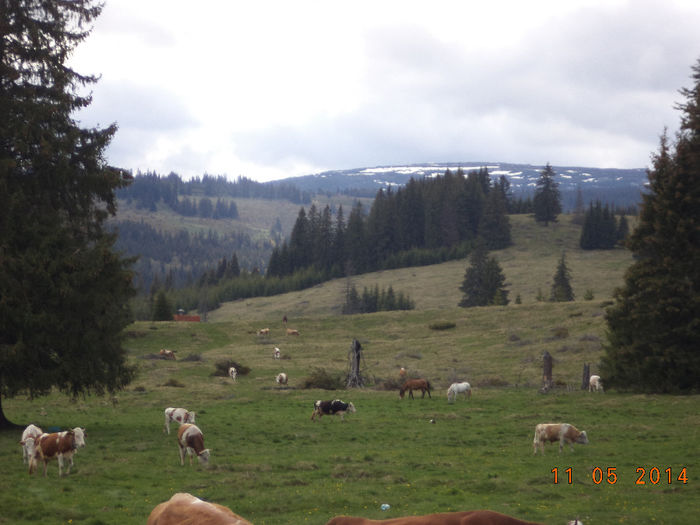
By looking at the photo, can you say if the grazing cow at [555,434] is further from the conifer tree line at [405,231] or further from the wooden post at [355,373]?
the conifer tree line at [405,231]

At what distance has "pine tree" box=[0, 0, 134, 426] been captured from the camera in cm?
2073

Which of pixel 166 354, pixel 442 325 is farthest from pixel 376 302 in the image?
pixel 166 354

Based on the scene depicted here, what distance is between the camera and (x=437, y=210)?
153500 mm

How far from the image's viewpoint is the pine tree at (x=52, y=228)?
2073cm

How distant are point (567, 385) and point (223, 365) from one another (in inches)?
1040

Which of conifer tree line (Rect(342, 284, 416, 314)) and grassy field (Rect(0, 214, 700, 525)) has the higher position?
grassy field (Rect(0, 214, 700, 525))

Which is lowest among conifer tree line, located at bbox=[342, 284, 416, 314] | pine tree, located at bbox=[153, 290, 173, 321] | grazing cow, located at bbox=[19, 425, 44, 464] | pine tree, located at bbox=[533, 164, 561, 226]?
conifer tree line, located at bbox=[342, 284, 416, 314]

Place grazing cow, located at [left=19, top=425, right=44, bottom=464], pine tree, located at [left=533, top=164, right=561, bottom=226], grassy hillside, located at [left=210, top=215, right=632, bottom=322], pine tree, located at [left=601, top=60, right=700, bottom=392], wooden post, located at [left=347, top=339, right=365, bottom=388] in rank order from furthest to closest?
pine tree, located at [left=533, top=164, right=561, bottom=226], grassy hillside, located at [left=210, top=215, right=632, bottom=322], wooden post, located at [left=347, top=339, right=365, bottom=388], pine tree, located at [left=601, top=60, right=700, bottom=392], grazing cow, located at [left=19, top=425, right=44, bottom=464]

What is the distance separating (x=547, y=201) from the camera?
152875mm

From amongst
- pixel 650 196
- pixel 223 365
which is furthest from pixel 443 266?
pixel 650 196

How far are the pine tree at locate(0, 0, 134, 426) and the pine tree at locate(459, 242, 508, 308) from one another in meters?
80.0

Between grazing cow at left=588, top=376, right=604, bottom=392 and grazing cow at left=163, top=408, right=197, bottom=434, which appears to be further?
grazing cow at left=588, top=376, right=604, bottom=392

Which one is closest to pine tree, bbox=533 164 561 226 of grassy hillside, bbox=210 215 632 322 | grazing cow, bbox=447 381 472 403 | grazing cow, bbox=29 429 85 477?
grassy hillside, bbox=210 215 632 322

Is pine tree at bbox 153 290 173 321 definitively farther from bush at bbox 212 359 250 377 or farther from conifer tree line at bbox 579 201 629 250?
conifer tree line at bbox 579 201 629 250
